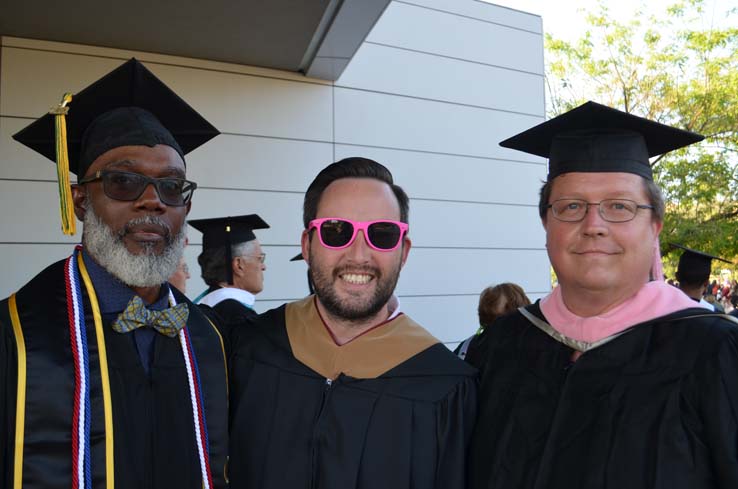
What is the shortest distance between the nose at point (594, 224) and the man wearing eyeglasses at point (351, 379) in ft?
2.24

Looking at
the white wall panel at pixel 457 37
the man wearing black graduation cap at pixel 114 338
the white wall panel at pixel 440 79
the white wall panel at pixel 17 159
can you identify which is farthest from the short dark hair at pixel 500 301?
the white wall panel at pixel 17 159

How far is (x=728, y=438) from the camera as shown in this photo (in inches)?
54.1

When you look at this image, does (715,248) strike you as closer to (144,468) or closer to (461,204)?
(461,204)

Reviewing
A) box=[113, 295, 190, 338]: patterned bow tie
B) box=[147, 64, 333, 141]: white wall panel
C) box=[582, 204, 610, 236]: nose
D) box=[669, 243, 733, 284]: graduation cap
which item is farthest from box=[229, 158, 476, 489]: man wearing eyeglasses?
box=[669, 243, 733, 284]: graduation cap

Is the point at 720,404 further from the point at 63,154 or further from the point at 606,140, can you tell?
the point at 63,154

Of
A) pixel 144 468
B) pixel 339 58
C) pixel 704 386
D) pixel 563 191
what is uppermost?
pixel 339 58

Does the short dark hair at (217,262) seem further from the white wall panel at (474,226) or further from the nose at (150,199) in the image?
the nose at (150,199)

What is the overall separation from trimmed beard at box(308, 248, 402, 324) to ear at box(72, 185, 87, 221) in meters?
0.83

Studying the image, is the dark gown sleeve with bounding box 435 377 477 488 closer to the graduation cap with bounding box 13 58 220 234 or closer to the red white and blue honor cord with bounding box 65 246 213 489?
the red white and blue honor cord with bounding box 65 246 213 489

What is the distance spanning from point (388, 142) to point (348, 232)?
499 cm

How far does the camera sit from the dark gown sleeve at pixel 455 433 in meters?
1.85

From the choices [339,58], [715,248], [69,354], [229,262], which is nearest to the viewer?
[69,354]

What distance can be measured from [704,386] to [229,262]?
383cm

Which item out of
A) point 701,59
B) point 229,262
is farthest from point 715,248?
point 229,262
